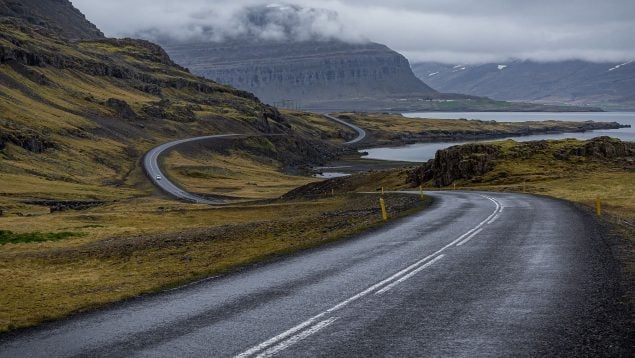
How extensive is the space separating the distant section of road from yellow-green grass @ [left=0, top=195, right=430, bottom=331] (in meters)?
36.9

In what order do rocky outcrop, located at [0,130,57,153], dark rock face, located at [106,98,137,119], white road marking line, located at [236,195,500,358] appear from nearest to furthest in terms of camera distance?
1. white road marking line, located at [236,195,500,358]
2. rocky outcrop, located at [0,130,57,153]
3. dark rock face, located at [106,98,137,119]

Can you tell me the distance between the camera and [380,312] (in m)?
11.9

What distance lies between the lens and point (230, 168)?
127562mm

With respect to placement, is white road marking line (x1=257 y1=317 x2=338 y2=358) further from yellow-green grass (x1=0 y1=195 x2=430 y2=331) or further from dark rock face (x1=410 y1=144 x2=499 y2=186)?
dark rock face (x1=410 y1=144 x2=499 y2=186)

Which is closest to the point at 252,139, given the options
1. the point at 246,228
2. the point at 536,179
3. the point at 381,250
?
the point at 536,179

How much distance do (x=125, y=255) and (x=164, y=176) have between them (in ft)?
266

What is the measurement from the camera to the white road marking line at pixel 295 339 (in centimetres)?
953

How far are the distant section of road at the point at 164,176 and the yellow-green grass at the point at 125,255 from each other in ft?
121

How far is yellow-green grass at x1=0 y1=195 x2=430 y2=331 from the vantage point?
15253mm

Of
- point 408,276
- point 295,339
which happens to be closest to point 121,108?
point 408,276

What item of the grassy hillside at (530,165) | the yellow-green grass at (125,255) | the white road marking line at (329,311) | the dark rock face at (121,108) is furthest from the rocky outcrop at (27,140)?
the white road marking line at (329,311)

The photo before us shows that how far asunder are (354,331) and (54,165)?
101545 mm

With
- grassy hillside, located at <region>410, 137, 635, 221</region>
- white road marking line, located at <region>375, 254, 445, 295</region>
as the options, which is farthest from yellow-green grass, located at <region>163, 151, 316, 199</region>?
white road marking line, located at <region>375, 254, 445, 295</region>

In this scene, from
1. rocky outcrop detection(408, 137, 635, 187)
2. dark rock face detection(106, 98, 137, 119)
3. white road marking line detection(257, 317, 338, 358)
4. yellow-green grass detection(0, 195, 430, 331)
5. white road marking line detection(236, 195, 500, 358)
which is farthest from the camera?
dark rock face detection(106, 98, 137, 119)
